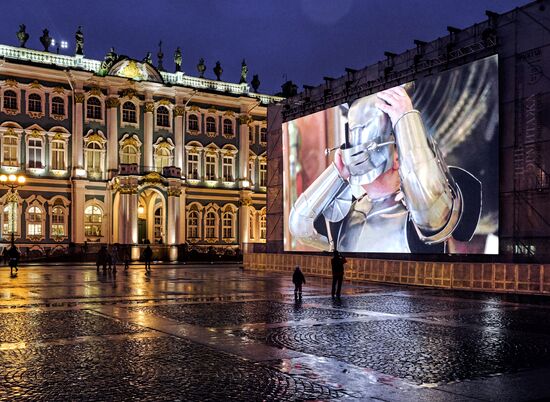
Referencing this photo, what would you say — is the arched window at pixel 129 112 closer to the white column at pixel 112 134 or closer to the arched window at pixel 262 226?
the white column at pixel 112 134

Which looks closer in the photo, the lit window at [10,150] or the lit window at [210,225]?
the lit window at [10,150]

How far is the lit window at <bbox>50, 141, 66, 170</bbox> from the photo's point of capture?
2179 inches

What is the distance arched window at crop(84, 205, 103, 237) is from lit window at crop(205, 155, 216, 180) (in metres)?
11.4

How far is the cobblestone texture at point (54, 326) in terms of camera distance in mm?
12891

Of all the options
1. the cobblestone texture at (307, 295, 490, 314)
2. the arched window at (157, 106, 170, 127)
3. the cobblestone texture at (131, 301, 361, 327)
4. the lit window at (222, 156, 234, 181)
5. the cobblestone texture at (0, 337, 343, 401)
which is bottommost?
the cobblestone texture at (307, 295, 490, 314)

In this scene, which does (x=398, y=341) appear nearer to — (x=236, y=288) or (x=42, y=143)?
(x=236, y=288)

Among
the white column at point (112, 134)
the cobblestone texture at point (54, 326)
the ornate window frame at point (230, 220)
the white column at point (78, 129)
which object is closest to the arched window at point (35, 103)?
the white column at point (78, 129)

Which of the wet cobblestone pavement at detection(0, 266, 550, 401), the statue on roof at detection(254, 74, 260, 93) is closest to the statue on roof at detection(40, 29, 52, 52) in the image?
the statue on roof at detection(254, 74, 260, 93)

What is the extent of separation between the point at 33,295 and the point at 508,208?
18.2 m

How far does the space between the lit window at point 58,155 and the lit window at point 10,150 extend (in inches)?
114

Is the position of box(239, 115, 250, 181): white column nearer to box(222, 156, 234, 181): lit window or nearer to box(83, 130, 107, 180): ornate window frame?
box(222, 156, 234, 181): lit window

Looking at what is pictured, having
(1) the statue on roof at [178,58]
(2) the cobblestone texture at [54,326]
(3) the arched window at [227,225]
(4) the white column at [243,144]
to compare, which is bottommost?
(2) the cobblestone texture at [54,326]

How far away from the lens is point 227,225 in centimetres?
6394

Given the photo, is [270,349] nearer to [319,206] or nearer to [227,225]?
[319,206]
